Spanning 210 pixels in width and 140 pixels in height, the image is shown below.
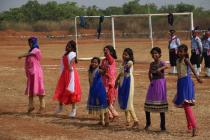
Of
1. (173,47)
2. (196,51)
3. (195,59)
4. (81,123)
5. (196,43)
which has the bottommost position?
(81,123)

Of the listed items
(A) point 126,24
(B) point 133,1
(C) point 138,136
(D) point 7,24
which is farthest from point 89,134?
(B) point 133,1

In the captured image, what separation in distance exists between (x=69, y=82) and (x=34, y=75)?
912mm

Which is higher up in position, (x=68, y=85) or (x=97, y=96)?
→ (x=68, y=85)

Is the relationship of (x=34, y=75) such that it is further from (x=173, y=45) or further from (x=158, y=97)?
(x=173, y=45)

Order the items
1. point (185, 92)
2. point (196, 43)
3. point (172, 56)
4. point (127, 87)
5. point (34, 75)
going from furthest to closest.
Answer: point (172, 56), point (196, 43), point (34, 75), point (127, 87), point (185, 92)

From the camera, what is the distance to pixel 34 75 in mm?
12812

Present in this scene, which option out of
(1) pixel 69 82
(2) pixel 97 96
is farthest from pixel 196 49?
(2) pixel 97 96

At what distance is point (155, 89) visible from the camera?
10.5 metres

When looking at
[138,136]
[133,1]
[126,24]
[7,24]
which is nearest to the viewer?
[138,136]

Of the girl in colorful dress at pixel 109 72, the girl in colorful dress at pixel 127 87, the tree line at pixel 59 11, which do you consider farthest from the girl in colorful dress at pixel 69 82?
the tree line at pixel 59 11

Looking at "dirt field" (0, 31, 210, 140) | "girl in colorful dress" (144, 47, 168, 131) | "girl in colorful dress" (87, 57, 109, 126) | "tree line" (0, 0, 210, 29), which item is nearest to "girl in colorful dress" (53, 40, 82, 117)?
"dirt field" (0, 31, 210, 140)

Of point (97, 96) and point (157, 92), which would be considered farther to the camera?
point (97, 96)

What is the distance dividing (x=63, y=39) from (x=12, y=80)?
39.0m

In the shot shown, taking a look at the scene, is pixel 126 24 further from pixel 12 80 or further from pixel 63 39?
pixel 12 80
